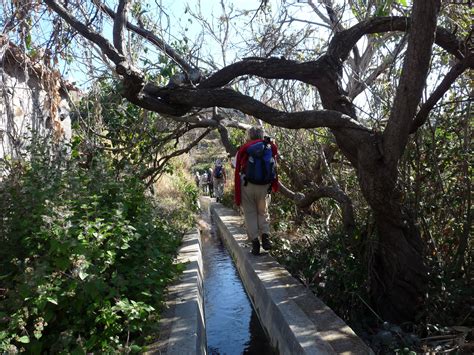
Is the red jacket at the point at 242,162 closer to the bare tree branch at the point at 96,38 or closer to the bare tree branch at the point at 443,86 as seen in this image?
the bare tree branch at the point at 96,38

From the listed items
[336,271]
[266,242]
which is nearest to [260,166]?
[266,242]

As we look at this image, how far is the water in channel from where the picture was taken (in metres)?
5.54

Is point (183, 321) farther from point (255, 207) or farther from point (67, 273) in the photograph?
point (255, 207)

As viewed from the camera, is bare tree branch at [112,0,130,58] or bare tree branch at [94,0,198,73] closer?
bare tree branch at [112,0,130,58]

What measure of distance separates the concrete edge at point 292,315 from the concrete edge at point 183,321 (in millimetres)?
815

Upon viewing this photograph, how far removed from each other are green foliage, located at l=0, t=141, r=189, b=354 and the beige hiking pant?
2.96 meters

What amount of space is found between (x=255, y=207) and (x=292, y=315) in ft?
9.26

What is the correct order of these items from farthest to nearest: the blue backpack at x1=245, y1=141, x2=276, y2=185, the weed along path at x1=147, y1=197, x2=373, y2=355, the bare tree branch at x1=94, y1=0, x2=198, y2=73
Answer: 1. the blue backpack at x1=245, y1=141, x2=276, y2=185
2. the bare tree branch at x1=94, y1=0, x2=198, y2=73
3. the weed along path at x1=147, y1=197, x2=373, y2=355

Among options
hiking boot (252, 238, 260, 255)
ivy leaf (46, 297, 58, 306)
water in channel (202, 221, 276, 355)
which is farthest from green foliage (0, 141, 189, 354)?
hiking boot (252, 238, 260, 255)

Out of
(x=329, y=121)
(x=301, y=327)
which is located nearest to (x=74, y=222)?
(x=301, y=327)

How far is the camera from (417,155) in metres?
4.87

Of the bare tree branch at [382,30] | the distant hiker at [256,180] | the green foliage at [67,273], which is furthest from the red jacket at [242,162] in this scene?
the green foliage at [67,273]

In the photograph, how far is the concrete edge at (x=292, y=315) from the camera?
A: 12.6 feet

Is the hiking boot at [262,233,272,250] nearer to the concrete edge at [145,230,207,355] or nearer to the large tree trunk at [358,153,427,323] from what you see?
the concrete edge at [145,230,207,355]
